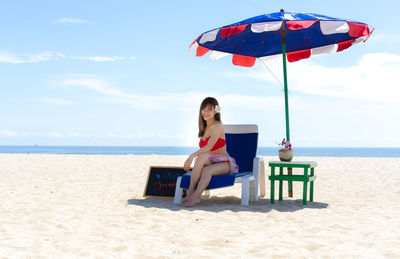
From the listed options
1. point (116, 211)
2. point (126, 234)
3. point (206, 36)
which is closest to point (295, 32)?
point (206, 36)

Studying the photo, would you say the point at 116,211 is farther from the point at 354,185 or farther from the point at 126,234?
the point at 354,185

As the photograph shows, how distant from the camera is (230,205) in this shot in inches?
196

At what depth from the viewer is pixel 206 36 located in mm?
5117

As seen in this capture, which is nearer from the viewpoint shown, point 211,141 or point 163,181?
point 211,141

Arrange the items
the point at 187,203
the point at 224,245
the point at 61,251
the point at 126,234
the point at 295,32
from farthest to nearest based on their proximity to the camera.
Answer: the point at 295,32
the point at 187,203
the point at 126,234
the point at 224,245
the point at 61,251

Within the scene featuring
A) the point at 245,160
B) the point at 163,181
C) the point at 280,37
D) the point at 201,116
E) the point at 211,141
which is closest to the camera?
the point at 211,141

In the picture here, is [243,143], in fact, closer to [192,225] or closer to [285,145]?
[285,145]

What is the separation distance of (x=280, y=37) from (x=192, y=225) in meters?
3.85

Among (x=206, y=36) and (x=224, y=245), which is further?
(x=206, y=36)

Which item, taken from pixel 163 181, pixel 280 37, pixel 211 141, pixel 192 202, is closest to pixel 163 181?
pixel 163 181

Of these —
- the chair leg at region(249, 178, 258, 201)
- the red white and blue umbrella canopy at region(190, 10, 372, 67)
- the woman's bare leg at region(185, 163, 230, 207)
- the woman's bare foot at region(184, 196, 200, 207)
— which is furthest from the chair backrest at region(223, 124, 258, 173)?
the red white and blue umbrella canopy at region(190, 10, 372, 67)

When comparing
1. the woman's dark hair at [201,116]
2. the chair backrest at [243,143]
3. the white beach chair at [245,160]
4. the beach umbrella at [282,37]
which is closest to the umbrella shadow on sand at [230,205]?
the white beach chair at [245,160]

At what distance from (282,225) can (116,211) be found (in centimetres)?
192

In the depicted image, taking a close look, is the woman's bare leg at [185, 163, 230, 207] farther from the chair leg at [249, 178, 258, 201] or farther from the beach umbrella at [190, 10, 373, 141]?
the beach umbrella at [190, 10, 373, 141]
